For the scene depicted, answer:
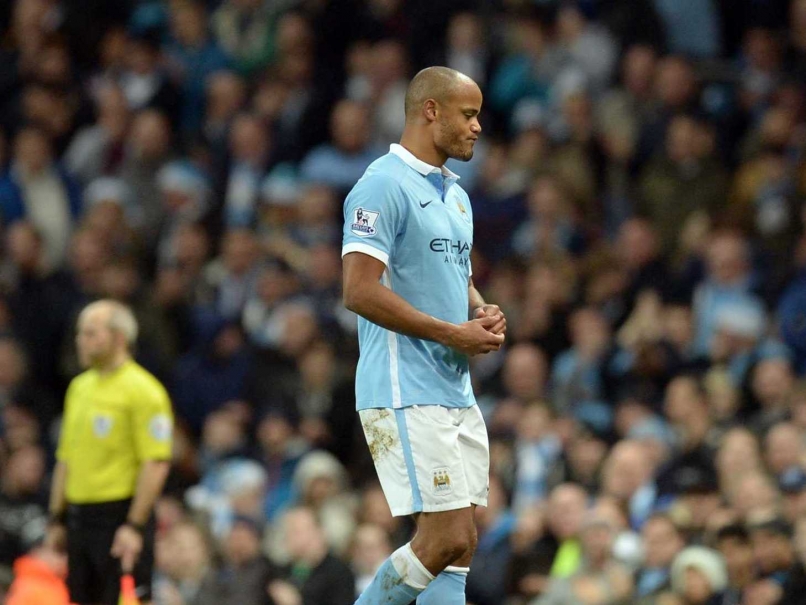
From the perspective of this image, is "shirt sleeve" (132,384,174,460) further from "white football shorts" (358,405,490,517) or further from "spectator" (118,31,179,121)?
"spectator" (118,31,179,121)

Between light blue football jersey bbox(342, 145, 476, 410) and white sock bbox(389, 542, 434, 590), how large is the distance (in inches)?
20.7

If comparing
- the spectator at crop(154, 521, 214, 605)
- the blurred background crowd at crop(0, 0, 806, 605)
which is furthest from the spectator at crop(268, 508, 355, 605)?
the spectator at crop(154, 521, 214, 605)

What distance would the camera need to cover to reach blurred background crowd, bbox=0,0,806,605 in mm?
9781

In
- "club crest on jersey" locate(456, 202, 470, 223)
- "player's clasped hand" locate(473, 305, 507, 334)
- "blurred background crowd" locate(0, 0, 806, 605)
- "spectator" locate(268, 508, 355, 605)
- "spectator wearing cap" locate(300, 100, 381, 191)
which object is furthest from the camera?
"spectator wearing cap" locate(300, 100, 381, 191)

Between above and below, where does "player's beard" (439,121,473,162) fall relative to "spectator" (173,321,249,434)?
above

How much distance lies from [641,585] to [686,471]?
0.91m

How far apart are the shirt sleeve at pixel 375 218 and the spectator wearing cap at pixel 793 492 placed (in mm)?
4327

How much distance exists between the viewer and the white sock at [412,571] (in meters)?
5.37

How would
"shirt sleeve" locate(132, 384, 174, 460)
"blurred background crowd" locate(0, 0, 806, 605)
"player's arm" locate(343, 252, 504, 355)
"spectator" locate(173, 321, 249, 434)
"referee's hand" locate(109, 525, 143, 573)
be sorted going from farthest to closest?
"spectator" locate(173, 321, 249, 434), "blurred background crowd" locate(0, 0, 806, 605), "shirt sleeve" locate(132, 384, 174, 460), "referee's hand" locate(109, 525, 143, 573), "player's arm" locate(343, 252, 504, 355)

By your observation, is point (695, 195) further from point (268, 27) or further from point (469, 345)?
point (469, 345)

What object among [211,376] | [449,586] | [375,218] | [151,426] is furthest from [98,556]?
[211,376]

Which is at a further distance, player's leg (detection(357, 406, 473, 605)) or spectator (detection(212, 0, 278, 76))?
spectator (detection(212, 0, 278, 76))

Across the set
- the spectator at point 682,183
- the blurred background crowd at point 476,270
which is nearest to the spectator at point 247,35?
the blurred background crowd at point 476,270

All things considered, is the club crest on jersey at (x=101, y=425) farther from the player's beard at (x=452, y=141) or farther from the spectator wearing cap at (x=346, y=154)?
the spectator wearing cap at (x=346, y=154)
